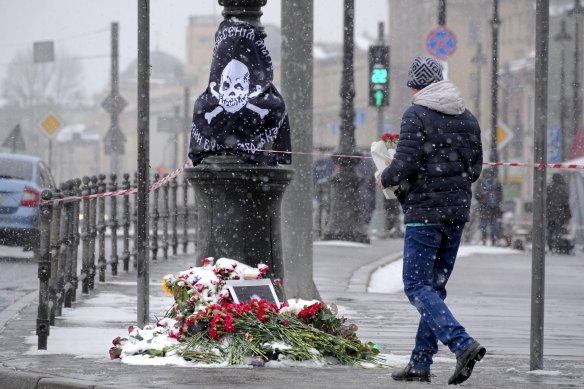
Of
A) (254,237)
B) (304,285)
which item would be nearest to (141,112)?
(254,237)

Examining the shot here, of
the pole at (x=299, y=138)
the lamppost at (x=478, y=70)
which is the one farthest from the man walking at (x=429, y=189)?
the lamppost at (x=478, y=70)

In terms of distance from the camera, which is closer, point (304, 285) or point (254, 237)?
point (254, 237)

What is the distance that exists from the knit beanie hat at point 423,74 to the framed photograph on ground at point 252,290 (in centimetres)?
172

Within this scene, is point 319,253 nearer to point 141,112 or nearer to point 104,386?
point 141,112

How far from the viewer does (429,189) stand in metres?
8.00

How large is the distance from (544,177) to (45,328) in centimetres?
316

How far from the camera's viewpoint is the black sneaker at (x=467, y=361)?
7.64 meters

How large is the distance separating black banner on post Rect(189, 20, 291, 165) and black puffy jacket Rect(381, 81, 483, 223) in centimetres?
174

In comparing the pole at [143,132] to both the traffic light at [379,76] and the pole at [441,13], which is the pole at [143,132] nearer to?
the traffic light at [379,76]

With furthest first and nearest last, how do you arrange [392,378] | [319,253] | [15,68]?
[15,68]
[319,253]
[392,378]

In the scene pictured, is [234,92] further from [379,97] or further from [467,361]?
[379,97]

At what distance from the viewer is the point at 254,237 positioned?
9.55m

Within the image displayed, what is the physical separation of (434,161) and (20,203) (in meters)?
13.9

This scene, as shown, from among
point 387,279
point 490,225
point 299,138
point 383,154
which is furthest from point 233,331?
point 490,225
